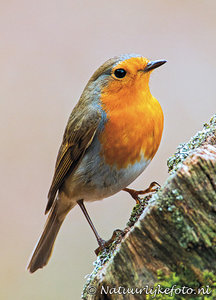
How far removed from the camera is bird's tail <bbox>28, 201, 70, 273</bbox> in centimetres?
420

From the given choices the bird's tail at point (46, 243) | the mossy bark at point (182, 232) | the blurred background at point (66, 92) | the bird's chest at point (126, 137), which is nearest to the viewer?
the mossy bark at point (182, 232)

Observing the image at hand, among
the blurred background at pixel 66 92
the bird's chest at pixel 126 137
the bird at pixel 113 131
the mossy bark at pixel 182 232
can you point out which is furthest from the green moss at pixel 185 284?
the blurred background at pixel 66 92

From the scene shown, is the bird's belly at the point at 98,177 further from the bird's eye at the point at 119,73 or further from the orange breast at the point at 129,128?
the bird's eye at the point at 119,73

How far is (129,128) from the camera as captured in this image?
3.08 m

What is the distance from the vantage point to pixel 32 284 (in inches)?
203

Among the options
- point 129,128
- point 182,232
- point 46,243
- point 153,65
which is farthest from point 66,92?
point 182,232

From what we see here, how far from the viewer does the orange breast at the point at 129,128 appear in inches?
121

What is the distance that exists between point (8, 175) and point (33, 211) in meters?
0.65

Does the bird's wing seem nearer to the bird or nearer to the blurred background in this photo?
the bird

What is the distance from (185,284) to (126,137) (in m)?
1.49

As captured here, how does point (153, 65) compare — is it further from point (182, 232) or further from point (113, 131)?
point (182, 232)

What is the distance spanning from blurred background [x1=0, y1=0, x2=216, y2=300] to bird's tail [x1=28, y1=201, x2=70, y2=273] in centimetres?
80

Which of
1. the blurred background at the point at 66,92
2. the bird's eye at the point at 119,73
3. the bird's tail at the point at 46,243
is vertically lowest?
the bird's tail at the point at 46,243

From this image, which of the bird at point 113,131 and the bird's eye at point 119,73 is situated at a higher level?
the bird's eye at point 119,73
